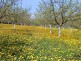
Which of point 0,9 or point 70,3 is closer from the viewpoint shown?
point 0,9

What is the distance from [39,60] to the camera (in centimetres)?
1518

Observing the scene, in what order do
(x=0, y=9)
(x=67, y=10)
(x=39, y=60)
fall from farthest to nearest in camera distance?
1. (x=67, y=10)
2. (x=0, y=9)
3. (x=39, y=60)

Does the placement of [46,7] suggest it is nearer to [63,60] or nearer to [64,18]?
[64,18]

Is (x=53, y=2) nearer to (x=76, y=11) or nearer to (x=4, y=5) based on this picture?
(x=76, y=11)

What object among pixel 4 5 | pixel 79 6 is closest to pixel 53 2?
pixel 79 6

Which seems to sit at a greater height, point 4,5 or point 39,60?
point 4,5

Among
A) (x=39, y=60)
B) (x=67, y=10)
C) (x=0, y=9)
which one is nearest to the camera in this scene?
(x=39, y=60)

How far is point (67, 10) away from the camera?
45812 millimetres

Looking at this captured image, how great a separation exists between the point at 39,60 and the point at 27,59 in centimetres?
75

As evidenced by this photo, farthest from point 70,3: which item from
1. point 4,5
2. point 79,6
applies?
point 4,5

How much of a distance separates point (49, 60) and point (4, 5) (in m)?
16.5

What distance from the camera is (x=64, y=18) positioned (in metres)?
46.1

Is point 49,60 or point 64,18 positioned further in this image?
point 64,18

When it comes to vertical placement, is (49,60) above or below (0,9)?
Answer: below
